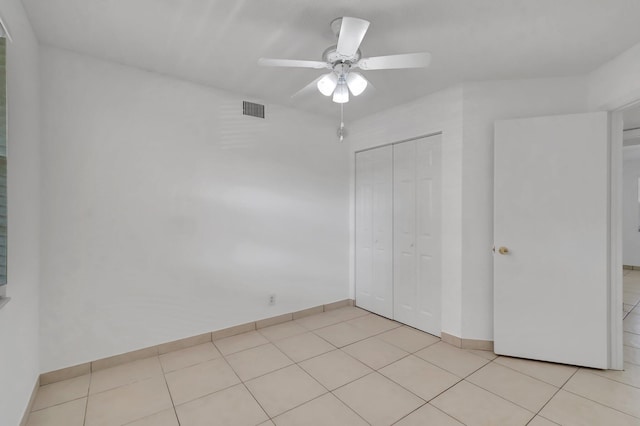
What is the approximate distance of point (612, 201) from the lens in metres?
2.39

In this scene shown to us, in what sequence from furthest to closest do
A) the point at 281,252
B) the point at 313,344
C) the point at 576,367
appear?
1. the point at 281,252
2. the point at 313,344
3. the point at 576,367

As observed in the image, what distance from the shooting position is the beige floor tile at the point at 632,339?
2.84m

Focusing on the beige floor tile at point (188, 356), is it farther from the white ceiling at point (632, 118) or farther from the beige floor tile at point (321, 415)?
the white ceiling at point (632, 118)

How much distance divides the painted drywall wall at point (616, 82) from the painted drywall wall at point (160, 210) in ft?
8.87

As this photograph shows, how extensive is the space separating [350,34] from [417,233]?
89.2 inches

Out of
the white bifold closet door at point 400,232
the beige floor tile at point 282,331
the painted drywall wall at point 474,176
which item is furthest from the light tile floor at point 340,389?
the white bifold closet door at point 400,232

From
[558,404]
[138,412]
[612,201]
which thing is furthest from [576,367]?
[138,412]

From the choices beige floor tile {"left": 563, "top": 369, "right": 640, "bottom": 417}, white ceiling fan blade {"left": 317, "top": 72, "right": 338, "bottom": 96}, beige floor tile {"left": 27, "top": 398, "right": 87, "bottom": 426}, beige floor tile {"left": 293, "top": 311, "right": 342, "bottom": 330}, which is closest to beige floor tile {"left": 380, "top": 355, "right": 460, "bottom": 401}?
beige floor tile {"left": 563, "top": 369, "right": 640, "bottom": 417}

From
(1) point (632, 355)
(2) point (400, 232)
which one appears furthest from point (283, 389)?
(1) point (632, 355)

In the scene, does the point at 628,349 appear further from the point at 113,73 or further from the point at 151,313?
the point at 113,73

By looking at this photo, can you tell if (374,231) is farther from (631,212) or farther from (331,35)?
(631,212)

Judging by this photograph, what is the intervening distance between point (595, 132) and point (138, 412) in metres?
3.98

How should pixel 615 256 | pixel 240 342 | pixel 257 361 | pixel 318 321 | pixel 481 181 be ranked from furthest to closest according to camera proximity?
pixel 318 321, pixel 240 342, pixel 481 181, pixel 257 361, pixel 615 256

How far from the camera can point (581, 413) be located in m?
1.88
